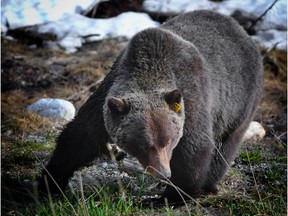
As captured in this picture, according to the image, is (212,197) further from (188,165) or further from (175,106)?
(175,106)

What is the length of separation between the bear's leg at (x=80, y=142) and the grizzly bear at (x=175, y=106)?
0.03ft

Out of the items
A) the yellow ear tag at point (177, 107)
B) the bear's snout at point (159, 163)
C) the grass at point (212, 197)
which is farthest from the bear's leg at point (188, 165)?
the bear's snout at point (159, 163)

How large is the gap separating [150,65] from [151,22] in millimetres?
8914

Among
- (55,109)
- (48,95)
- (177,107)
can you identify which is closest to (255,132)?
(55,109)

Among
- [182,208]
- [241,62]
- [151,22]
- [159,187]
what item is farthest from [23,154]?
[151,22]

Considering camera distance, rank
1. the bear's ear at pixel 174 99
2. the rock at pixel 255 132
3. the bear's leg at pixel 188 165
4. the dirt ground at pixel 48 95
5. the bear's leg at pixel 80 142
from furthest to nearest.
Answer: the rock at pixel 255 132 < the dirt ground at pixel 48 95 < the bear's leg at pixel 80 142 < the bear's leg at pixel 188 165 < the bear's ear at pixel 174 99

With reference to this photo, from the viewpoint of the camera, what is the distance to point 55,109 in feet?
29.0

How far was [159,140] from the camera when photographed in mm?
4734

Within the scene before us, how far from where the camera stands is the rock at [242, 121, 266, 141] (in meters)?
8.95

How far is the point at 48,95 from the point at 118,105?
5.81 m

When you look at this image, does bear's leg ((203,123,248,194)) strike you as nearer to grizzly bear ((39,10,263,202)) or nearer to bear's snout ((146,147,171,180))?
grizzly bear ((39,10,263,202))

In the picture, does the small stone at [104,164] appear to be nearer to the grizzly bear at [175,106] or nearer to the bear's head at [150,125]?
the grizzly bear at [175,106]

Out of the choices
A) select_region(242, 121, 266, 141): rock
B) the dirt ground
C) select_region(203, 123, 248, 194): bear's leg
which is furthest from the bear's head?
select_region(242, 121, 266, 141): rock

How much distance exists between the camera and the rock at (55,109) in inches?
345
